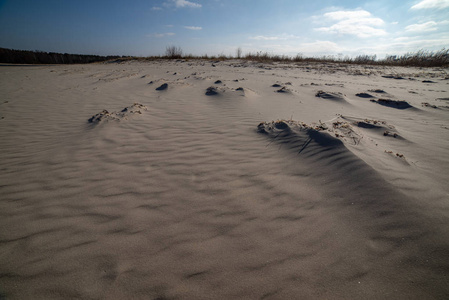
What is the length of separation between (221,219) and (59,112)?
556cm

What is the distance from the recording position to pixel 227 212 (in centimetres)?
189

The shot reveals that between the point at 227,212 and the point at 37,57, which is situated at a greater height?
the point at 37,57

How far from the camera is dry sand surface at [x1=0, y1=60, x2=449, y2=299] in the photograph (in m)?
1.31

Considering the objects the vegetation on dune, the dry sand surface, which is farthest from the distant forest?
the dry sand surface

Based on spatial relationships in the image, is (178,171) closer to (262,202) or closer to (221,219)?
(221,219)

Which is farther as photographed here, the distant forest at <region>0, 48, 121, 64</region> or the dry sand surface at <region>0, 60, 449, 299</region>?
the distant forest at <region>0, 48, 121, 64</region>

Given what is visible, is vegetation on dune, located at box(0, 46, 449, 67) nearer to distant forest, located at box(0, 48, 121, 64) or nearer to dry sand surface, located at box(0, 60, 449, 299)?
distant forest, located at box(0, 48, 121, 64)

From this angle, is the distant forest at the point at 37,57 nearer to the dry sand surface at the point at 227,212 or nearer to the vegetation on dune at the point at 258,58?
the vegetation on dune at the point at 258,58

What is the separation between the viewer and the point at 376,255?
4.62 ft

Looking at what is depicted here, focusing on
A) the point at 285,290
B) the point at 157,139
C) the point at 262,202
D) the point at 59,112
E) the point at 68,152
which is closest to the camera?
the point at 285,290

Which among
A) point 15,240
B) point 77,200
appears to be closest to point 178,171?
point 77,200

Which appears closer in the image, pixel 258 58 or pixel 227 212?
pixel 227 212

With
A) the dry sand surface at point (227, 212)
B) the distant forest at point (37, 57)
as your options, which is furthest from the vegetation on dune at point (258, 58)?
the dry sand surface at point (227, 212)

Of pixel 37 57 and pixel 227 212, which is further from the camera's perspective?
pixel 37 57
